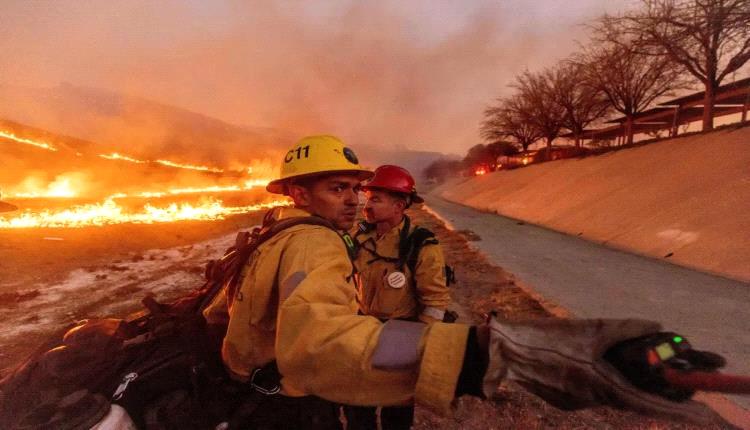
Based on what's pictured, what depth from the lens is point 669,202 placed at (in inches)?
389

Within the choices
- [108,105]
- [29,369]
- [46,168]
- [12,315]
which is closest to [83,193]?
[46,168]

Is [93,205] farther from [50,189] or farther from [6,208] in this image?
[50,189]

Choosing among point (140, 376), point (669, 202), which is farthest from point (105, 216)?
point (669, 202)

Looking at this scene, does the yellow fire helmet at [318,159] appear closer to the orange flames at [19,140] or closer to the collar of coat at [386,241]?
the collar of coat at [386,241]

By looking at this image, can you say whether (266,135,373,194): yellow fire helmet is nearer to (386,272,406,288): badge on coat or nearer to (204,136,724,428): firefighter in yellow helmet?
(204,136,724,428): firefighter in yellow helmet

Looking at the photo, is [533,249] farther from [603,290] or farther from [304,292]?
[304,292]

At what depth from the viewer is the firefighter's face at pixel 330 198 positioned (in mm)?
2031

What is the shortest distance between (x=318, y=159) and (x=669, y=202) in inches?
441

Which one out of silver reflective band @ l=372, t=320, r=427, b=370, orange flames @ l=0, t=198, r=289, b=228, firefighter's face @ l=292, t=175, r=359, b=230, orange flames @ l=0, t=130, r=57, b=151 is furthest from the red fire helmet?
orange flames @ l=0, t=130, r=57, b=151

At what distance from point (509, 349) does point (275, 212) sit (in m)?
1.48

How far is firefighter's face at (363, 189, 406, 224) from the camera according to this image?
332 centimetres

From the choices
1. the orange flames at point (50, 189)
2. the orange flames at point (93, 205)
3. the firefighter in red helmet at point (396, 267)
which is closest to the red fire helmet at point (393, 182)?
the firefighter in red helmet at point (396, 267)

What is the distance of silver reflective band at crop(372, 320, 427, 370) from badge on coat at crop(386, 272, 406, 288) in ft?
6.42

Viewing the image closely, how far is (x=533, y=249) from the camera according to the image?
9.76m
